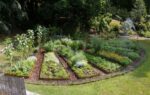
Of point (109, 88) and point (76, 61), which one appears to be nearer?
point (109, 88)

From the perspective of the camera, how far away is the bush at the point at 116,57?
45.4 ft

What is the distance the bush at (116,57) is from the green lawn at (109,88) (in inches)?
49.1

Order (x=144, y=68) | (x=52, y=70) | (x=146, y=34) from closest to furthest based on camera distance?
(x=52, y=70) < (x=144, y=68) < (x=146, y=34)

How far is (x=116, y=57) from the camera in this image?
46.5ft

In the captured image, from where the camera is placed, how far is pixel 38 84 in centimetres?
1177

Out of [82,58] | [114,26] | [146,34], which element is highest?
[114,26]

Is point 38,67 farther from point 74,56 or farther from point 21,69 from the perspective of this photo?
point 74,56

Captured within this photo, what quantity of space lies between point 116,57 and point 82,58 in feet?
5.37

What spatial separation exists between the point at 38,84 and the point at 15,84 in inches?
189

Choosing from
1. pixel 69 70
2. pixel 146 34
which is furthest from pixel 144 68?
pixel 146 34

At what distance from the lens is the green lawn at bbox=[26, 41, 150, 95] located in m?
11.1

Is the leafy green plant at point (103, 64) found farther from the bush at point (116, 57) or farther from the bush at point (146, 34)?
the bush at point (146, 34)

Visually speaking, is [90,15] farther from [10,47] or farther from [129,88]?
[129,88]

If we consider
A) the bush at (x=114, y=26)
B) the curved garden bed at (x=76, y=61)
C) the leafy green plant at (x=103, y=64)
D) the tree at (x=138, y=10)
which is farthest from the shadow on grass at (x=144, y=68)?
the tree at (x=138, y=10)
